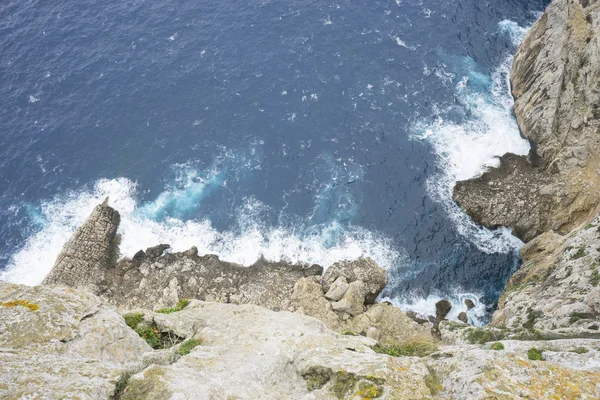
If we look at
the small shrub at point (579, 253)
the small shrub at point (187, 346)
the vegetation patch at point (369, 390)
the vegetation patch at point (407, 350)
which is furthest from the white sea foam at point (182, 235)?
the vegetation patch at point (369, 390)

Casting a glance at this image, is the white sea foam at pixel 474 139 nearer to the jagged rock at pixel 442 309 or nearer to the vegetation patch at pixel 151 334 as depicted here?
the jagged rock at pixel 442 309

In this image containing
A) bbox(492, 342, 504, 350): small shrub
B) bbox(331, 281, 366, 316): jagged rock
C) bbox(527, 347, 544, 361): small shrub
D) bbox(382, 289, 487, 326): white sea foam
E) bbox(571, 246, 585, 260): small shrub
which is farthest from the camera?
bbox(382, 289, 487, 326): white sea foam

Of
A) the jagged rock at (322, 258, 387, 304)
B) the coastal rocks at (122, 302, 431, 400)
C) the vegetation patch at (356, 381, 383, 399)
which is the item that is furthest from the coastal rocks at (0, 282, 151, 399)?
the jagged rock at (322, 258, 387, 304)

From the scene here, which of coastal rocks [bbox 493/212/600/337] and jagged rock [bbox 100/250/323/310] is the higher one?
coastal rocks [bbox 493/212/600/337]

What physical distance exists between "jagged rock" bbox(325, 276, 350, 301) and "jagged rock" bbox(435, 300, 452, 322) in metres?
12.6

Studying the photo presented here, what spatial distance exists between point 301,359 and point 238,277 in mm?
40702

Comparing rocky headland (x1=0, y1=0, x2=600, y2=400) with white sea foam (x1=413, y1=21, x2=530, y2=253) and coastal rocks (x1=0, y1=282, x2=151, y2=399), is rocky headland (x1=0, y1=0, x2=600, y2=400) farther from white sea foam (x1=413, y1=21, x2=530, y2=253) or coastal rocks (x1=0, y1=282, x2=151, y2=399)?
white sea foam (x1=413, y1=21, x2=530, y2=253)

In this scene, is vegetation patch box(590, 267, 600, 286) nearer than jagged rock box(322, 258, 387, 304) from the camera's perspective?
Yes

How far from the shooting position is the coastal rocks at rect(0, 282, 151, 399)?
64.6 feet

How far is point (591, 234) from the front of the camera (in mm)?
45656

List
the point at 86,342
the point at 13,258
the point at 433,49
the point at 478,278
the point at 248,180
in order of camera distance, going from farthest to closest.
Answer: the point at 433,49 → the point at 248,180 → the point at 13,258 → the point at 478,278 → the point at 86,342

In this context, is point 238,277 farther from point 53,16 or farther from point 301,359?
point 53,16

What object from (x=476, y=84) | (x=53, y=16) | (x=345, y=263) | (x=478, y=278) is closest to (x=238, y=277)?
(x=345, y=263)

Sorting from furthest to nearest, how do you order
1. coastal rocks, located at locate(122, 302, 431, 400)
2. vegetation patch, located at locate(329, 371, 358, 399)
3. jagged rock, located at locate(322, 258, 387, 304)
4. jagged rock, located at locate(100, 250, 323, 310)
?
jagged rock, located at locate(100, 250, 323, 310)
jagged rock, located at locate(322, 258, 387, 304)
vegetation patch, located at locate(329, 371, 358, 399)
coastal rocks, located at locate(122, 302, 431, 400)
